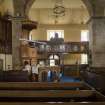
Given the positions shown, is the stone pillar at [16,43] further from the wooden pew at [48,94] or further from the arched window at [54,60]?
the wooden pew at [48,94]

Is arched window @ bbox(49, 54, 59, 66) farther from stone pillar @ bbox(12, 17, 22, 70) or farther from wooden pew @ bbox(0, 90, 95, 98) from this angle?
wooden pew @ bbox(0, 90, 95, 98)

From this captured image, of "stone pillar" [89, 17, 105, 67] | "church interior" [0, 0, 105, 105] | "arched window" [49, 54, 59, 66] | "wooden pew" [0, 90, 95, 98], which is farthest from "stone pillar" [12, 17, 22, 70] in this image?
"wooden pew" [0, 90, 95, 98]

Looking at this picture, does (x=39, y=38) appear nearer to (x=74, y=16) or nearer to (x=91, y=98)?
(x=74, y=16)

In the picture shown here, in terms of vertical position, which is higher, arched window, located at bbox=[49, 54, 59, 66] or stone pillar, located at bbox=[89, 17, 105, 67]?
stone pillar, located at bbox=[89, 17, 105, 67]

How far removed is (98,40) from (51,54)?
9625mm

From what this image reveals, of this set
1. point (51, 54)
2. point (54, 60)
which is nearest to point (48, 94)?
point (54, 60)

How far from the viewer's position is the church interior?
534 centimetres

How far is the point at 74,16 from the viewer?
90.6 feet

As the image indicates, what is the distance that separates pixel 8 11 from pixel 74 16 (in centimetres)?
930

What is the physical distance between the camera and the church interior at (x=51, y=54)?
17.5ft

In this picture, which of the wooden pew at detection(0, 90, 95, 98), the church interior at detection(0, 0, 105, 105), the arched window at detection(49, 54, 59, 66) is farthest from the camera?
the arched window at detection(49, 54, 59, 66)

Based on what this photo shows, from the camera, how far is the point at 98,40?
16.4 meters

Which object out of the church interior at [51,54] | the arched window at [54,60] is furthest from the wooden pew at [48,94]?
the arched window at [54,60]

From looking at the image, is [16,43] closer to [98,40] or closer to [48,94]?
[98,40]
